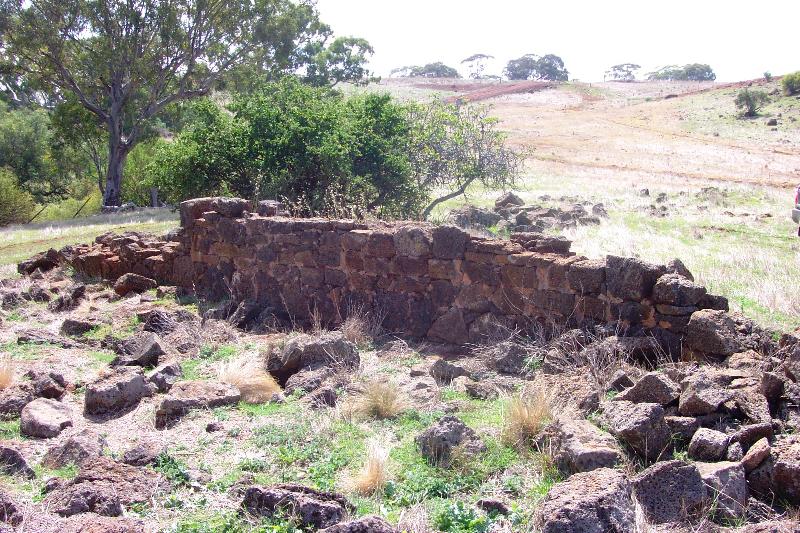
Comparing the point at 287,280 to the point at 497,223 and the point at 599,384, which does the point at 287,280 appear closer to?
the point at 599,384

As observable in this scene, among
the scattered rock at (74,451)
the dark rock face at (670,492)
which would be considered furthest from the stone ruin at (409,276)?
the scattered rock at (74,451)

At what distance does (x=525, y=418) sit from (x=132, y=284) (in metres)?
8.63

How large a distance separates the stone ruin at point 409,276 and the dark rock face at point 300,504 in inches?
150

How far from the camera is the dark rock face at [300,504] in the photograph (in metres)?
4.64

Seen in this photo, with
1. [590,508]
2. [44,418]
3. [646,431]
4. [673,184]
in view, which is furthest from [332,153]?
[673,184]

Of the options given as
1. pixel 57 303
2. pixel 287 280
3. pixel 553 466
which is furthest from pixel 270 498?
pixel 57 303

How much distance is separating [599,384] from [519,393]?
719 mm

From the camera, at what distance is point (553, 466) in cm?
536

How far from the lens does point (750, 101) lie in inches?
2032

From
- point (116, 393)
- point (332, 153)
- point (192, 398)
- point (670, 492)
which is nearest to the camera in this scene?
point (670, 492)

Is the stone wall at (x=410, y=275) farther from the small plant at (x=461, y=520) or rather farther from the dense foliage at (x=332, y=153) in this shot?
the small plant at (x=461, y=520)

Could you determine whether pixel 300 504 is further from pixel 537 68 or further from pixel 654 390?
pixel 537 68

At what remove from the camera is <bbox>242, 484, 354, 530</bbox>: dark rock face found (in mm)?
4641

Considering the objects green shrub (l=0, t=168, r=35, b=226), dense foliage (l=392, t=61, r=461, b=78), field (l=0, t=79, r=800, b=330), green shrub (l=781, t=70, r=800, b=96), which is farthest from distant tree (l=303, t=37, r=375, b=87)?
dense foliage (l=392, t=61, r=461, b=78)
